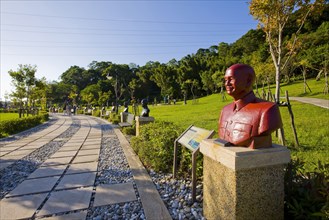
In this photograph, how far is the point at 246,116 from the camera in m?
2.13

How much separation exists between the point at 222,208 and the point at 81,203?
1.97 metres

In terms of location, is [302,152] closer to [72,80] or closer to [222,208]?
[222,208]

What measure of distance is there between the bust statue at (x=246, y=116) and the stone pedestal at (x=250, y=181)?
0.41ft

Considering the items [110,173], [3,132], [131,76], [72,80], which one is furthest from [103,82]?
[110,173]

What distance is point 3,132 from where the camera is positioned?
9227 millimetres

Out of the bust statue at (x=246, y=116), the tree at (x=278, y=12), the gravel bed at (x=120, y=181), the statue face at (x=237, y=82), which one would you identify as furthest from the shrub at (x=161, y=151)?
the tree at (x=278, y=12)

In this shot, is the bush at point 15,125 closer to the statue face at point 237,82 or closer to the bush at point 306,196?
the statue face at point 237,82

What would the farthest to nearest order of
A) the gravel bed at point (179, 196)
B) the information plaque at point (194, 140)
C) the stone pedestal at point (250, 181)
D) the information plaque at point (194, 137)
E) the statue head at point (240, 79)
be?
the information plaque at point (194, 137) < the information plaque at point (194, 140) < the gravel bed at point (179, 196) < the statue head at point (240, 79) < the stone pedestal at point (250, 181)

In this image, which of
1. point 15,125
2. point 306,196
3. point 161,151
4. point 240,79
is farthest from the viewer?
point 15,125

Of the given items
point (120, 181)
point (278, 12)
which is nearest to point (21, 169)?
point (120, 181)

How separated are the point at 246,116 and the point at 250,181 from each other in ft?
2.12

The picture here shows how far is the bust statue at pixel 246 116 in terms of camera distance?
77.4 inches

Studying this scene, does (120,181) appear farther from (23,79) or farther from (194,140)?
(23,79)

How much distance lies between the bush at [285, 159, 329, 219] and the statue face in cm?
109
